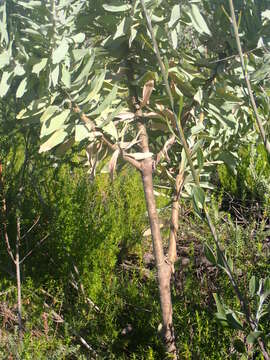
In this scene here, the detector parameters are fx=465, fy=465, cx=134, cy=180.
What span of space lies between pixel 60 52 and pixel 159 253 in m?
0.73

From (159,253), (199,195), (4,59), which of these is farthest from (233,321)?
(4,59)

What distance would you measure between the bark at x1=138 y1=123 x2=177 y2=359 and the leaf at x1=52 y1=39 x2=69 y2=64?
15.0 inches

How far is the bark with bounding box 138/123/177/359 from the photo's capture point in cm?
149

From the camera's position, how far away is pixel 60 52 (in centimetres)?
117

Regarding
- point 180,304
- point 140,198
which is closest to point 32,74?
point 180,304

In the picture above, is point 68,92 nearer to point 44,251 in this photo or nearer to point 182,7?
point 182,7

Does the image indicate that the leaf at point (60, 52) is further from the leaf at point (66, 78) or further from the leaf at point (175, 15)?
the leaf at point (175, 15)

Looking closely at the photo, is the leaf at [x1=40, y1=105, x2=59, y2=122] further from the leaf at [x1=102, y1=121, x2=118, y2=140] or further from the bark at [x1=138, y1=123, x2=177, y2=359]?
the bark at [x1=138, y1=123, x2=177, y2=359]

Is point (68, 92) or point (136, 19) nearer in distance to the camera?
point (136, 19)

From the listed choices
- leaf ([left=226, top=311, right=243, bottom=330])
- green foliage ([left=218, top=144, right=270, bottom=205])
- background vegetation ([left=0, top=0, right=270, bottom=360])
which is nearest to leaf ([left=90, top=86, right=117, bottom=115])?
background vegetation ([left=0, top=0, right=270, bottom=360])

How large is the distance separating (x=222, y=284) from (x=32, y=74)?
124cm

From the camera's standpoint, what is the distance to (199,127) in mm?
1393

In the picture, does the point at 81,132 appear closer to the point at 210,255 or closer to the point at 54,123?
the point at 54,123

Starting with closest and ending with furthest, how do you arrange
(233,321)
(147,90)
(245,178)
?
(233,321), (147,90), (245,178)
